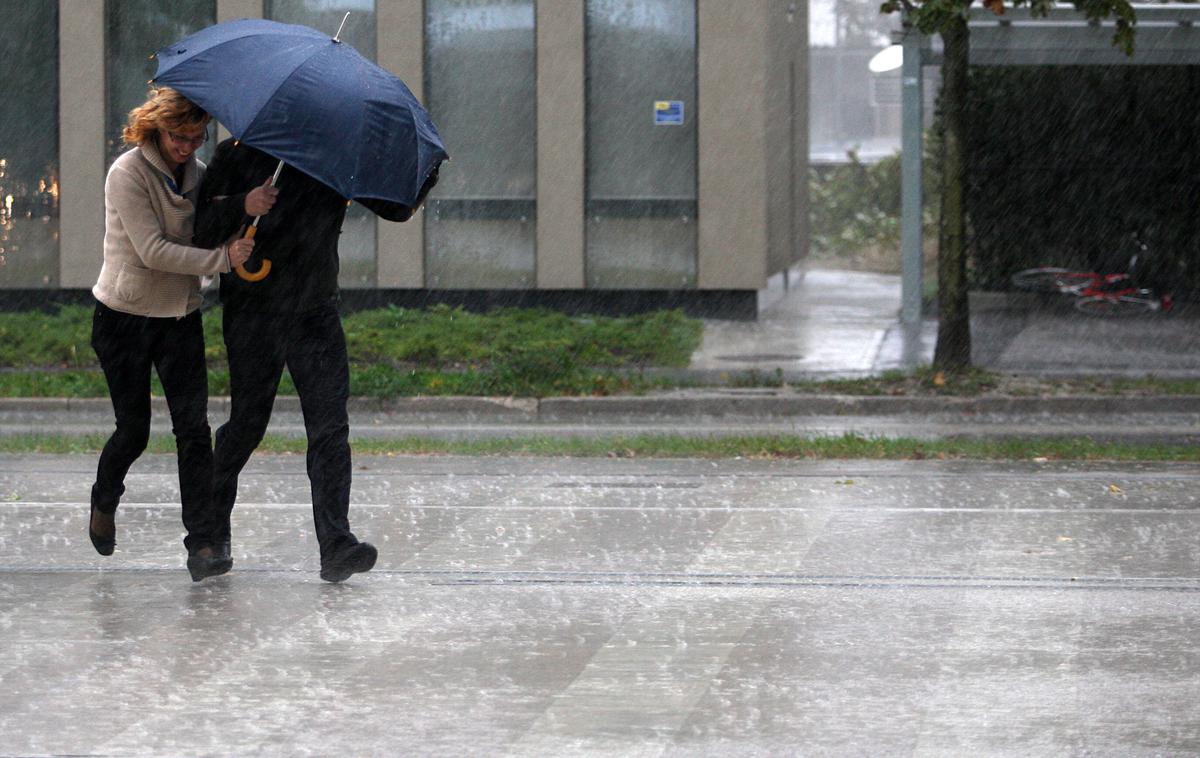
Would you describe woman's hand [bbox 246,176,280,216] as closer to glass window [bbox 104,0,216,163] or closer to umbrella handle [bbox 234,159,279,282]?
umbrella handle [bbox 234,159,279,282]

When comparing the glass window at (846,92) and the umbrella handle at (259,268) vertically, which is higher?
the glass window at (846,92)

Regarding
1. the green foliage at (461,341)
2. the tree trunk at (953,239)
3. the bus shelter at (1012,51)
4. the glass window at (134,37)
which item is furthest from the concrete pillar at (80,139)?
the tree trunk at (953,239)

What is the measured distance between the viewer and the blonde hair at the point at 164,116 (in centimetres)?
630

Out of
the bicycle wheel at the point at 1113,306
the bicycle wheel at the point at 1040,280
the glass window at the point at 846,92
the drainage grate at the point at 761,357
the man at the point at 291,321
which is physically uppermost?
the glass window at the point at 846,92

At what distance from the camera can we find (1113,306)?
76.4 ft

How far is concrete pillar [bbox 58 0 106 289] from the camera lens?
22.1 meters

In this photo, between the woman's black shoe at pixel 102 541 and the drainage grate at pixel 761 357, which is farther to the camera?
the drainage grate at pixel 761 357

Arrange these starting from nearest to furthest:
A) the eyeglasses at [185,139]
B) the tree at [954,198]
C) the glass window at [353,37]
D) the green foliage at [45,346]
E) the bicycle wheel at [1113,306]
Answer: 1. the eyeglasses at [185,139]
2. the tree at [954,198]
3. the green foliage at [45,346]
4. the glass window at [353,37]
5. the bicycle wheel at [1113,306]

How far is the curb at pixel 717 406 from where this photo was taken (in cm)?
1436

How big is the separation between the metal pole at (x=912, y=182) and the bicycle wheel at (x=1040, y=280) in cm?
411

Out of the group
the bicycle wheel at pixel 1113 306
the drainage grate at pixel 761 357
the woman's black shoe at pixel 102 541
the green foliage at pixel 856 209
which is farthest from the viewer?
the green foliage at pixel 856 209

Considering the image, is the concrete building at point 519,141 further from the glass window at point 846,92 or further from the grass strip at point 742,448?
the glass window at point 846,92

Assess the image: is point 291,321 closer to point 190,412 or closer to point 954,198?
point 190,412

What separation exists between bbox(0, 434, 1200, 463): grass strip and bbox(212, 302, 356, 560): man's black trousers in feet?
14.7
